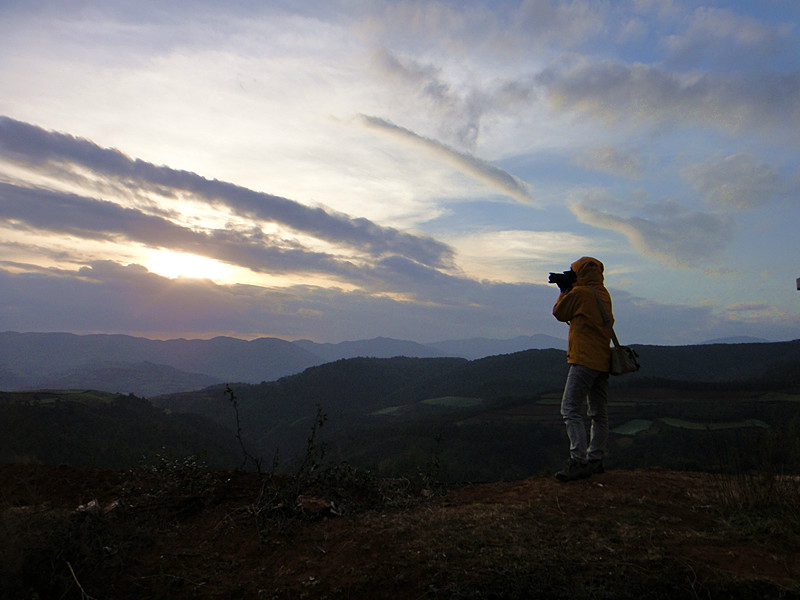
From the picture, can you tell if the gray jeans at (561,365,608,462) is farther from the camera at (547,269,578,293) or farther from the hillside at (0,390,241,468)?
the hillside at (0,390,241,468)

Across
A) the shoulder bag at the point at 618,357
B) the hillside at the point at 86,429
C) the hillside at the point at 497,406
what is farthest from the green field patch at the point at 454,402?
the shoulder bag at the point at 618,357

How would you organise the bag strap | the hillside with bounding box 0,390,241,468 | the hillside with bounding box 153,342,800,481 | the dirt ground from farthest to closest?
the hillside with bounding box 153,342,800,481, the hillside with bounding box 0,390,241,468, the bag strap, the dirt ground

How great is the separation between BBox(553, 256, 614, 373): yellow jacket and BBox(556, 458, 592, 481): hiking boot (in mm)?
1282

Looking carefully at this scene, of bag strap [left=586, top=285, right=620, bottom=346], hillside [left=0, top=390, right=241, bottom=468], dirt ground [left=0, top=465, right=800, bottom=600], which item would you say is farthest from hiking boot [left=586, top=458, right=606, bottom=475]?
hillside [left=0, top=390, right=241, bottom=468]

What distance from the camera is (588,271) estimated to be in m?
6.20

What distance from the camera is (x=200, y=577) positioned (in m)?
3.49

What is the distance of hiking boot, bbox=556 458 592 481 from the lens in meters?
5.62

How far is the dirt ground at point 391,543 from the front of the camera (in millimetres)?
3057

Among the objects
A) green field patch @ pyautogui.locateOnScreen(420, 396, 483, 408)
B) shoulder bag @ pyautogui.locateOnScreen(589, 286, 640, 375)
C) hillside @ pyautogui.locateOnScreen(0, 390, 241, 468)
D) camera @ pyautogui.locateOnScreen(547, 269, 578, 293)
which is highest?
camera @ pyautogui.locateOnScreen(547, 269, 578, 293)

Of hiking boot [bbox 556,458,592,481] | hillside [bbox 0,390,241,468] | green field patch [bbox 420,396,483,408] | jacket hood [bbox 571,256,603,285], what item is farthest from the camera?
green field patch [bbox 420,396,483,408]

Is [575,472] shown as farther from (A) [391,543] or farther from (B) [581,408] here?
(A) [391,543]

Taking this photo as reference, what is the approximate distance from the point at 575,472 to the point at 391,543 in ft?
9.82

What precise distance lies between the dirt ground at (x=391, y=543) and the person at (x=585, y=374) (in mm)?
435

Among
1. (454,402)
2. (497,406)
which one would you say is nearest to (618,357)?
(497,406)
